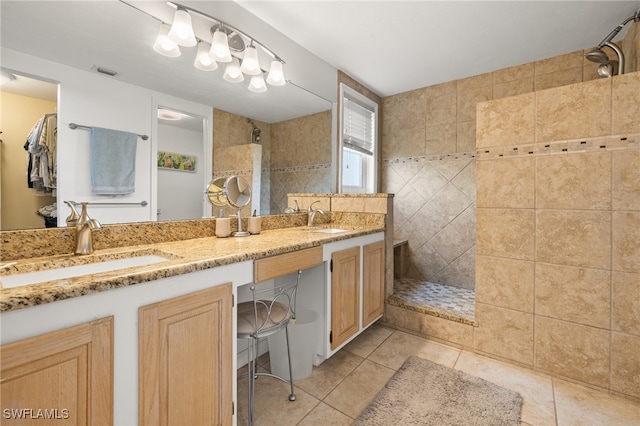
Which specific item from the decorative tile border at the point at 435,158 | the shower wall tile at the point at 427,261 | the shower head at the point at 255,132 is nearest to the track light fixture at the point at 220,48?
the shower head at the point at 255,132

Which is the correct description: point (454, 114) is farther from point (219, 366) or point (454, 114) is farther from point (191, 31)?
point (219, 366)

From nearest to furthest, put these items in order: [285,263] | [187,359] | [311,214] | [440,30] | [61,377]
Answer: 1. [61,377]
2. [187,359]
3. [285,263]
4. [440,30]
5. [311,214]

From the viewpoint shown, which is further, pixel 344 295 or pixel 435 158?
pixel 435 158

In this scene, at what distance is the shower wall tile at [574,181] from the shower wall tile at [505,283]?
16.8 inches

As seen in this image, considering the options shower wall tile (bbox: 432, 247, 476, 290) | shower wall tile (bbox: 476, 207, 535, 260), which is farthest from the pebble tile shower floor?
shower wall tile (bbox: 476, 207, 535, 260)

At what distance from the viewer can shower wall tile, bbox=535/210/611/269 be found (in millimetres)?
1639

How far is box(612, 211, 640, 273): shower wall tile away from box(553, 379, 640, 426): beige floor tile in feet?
2.37

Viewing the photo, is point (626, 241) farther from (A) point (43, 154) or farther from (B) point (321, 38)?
(A) point (43, 154)

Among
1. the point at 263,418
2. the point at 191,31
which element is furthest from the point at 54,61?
the point at 263,418

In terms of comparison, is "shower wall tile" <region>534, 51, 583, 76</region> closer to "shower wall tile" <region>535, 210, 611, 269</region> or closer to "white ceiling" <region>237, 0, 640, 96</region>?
"white ceiling" <region>237, 0, 640, 96</region>

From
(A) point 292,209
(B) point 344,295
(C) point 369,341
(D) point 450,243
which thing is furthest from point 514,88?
(C) point 369,341

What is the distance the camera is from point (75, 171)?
125cm

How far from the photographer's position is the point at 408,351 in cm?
206

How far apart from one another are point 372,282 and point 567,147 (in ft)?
4.93
